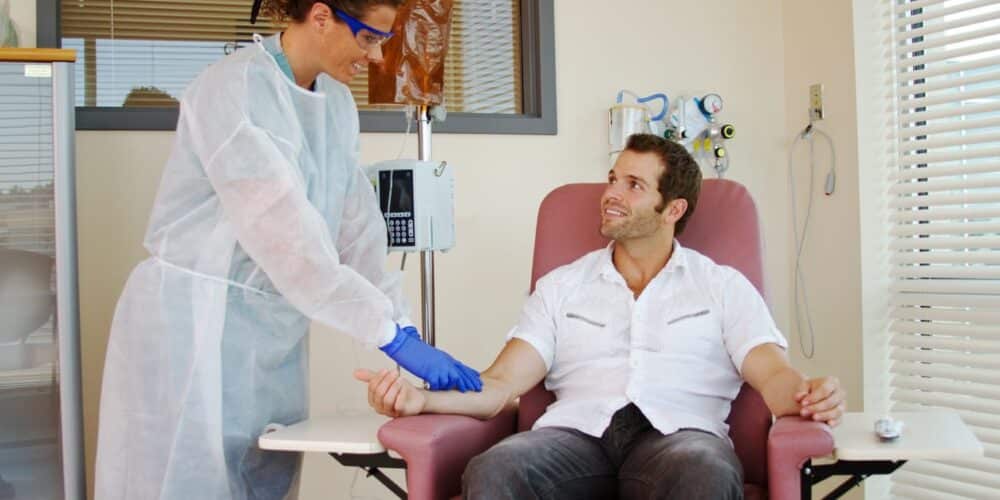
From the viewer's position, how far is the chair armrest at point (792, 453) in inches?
63.3

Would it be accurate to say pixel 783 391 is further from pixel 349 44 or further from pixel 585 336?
pixel 349 44

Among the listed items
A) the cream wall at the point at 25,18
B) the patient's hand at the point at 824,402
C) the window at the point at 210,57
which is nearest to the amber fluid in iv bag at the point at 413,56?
the window at the point at 210,57

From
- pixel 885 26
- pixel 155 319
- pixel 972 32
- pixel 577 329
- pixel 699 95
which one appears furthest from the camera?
pixel 699 95

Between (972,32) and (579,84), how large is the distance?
1.10 meters

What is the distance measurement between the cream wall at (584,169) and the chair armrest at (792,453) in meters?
1.17

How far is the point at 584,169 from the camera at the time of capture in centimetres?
306

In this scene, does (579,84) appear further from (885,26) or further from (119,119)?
(119,119)

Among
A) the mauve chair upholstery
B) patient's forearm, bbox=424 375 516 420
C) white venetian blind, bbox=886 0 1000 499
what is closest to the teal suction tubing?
white venetian blind, bbox=886 0 1000 499

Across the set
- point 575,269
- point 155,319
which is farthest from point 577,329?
point 155,319

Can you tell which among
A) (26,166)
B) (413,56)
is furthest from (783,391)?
(26,166)

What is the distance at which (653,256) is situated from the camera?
2213 millimetres

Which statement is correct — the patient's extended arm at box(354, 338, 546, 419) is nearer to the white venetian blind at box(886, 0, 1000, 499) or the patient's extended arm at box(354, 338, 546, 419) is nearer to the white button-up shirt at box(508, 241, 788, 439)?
the white button-up shirt at box(508, 241, 788, 439)

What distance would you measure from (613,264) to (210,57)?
4.47ft

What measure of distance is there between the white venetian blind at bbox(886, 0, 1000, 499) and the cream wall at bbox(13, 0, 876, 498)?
142 mm
